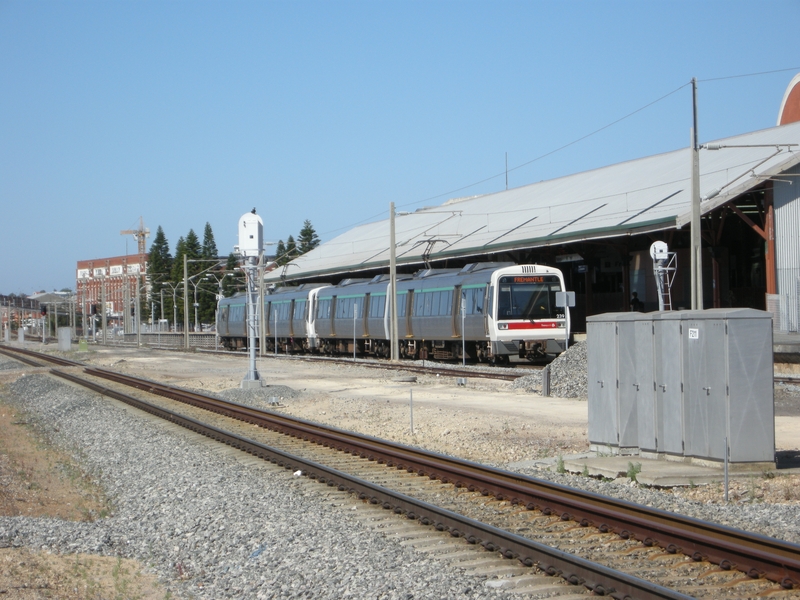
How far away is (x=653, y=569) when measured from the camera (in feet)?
22.2

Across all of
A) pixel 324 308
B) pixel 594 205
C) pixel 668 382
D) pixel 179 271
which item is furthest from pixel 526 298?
pixel 179 271

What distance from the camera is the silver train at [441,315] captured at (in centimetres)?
3100

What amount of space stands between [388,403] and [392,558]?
46.7ft

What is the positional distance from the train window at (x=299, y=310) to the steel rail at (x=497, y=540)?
36139 millimetres

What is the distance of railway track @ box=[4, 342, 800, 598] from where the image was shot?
640 centimetres

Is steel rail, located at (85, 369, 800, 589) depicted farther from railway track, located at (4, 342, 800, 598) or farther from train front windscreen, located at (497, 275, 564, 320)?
train front windscreen, located at (497, 275, 564, 320)

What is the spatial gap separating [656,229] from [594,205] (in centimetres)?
1005

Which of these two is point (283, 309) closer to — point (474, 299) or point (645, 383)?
point (474, 299)

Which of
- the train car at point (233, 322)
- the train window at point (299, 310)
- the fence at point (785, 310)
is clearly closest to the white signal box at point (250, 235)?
the fence at point (785, 310)

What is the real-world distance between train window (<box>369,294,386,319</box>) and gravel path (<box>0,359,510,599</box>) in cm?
2636

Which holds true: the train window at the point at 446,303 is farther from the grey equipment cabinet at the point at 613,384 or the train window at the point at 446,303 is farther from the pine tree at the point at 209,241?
the pine tree at the point at 209,241

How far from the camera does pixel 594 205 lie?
4253 cm

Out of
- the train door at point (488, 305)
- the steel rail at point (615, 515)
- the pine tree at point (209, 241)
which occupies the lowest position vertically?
the steel rail at point (615, 515)

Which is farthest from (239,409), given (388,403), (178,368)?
(178,368)
